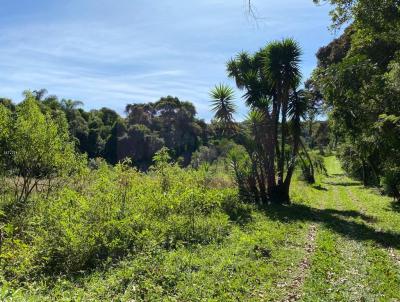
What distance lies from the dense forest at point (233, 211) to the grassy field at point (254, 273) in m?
0.04

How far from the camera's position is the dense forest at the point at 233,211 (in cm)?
898

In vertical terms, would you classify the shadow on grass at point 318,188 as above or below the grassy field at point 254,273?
above

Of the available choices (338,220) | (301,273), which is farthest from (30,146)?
(338,220)

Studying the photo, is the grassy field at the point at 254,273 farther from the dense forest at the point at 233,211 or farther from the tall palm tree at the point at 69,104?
the tall palm tree at the point at 69,104

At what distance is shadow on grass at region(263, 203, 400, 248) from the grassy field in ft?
0.35

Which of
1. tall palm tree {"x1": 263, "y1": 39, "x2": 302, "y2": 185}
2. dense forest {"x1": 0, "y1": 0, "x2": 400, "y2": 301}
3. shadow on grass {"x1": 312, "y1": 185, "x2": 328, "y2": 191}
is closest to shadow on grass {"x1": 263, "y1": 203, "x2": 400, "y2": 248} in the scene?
dense forest {"x1": 0, "y1": 0, "x2": 400, "y2": 301}

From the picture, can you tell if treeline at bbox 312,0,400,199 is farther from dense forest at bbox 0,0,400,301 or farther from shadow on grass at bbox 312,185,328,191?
shadow on grass at bbox 312,185,328,191

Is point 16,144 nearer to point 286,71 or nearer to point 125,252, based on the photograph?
point 125,252

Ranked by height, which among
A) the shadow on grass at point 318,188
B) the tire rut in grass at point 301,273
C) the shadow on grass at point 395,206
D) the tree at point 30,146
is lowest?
the tire rut in grass at point 301,273

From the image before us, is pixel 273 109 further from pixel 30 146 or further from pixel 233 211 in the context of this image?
pixel 30 146

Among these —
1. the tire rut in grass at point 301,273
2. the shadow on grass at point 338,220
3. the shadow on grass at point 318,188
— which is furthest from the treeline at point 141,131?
the tire rut in grass at point 301,273

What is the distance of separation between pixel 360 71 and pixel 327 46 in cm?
2034

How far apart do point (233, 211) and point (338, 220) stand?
16.4 feet

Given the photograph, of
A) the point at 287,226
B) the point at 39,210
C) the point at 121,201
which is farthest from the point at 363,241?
the point at 39,210
